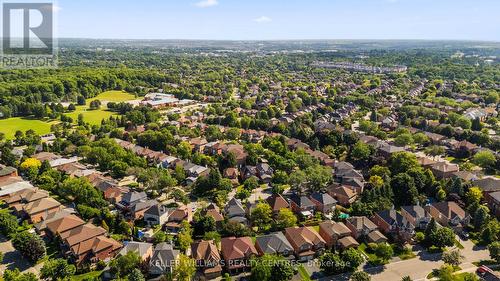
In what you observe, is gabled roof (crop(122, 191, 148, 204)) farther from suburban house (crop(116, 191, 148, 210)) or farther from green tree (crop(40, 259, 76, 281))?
green tree (crop(40, 259, 76, 281))

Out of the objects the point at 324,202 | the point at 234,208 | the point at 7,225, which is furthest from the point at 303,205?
the point at 7,225

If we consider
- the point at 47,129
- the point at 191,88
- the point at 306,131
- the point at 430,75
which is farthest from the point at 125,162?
the point at 430,75

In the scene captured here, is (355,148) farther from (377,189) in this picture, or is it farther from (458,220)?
(458,220)

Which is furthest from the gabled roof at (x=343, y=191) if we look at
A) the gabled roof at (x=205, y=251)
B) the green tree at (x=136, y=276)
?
the green tree at (x=136, y=276)

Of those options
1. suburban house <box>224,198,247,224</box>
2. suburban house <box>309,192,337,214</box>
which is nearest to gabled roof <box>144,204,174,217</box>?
suburban house <box>224,198,247,224</box>

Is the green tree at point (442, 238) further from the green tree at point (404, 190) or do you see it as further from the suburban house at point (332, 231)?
the green tree at point (404, 190)

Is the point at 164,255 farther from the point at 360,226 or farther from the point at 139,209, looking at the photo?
the point at 360,226
